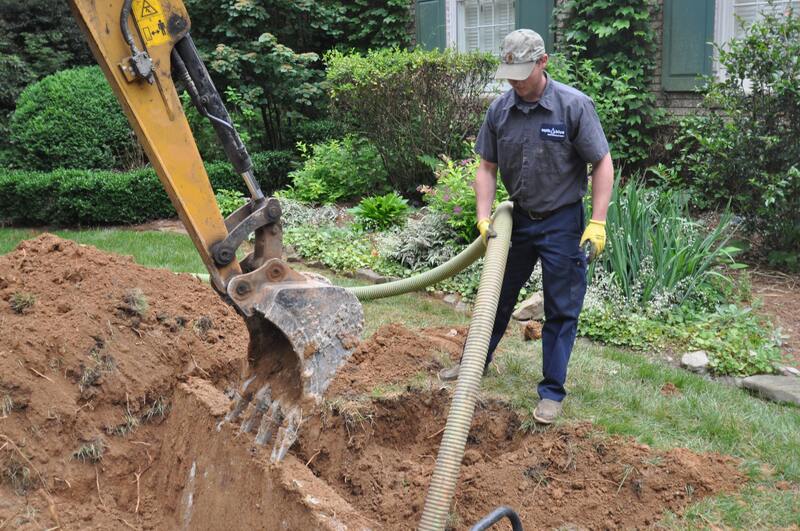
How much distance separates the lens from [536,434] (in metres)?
3.93

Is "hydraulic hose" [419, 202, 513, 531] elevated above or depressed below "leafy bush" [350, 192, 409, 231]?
above

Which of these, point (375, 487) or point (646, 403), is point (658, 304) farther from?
point (375, 487)

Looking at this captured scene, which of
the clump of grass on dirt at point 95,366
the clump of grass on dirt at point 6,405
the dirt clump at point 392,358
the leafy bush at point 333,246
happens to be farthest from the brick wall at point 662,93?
the clump of grass on dirt at point 6,405

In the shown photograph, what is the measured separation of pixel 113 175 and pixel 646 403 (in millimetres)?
7551

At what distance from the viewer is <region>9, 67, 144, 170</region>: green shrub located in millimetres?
10312

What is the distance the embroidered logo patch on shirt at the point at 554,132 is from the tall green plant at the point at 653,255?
7.12 feet

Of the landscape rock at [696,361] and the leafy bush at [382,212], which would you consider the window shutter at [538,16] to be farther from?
the landscape rock at [696,361]

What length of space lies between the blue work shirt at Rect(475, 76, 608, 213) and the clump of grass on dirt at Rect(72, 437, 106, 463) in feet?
8.34

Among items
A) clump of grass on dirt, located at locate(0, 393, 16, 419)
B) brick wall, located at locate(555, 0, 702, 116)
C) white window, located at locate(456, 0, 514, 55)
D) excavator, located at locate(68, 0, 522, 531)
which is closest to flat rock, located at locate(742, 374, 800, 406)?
excavator, located at locate(68, 0, 522, 531)

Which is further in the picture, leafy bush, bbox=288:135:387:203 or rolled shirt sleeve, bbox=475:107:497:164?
leafy bush, bbox=288:135:387:203

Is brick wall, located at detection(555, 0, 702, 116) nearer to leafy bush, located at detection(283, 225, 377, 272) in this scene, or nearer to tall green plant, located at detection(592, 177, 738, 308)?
tall green plant, located at detection(592, 177, 738, 308)

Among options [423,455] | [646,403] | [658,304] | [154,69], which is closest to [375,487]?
[423,455]

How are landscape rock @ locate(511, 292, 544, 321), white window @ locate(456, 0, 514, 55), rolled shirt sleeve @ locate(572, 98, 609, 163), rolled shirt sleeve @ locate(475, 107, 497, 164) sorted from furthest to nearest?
1. white window @ locate(456, 0, 514, 55)
2. landscape rock @ locate(511, 292, 544, 321)
3. rolled shirt sleeve @ locate(475, 107, 497, 164)
4. rolled shirt sleeve @ locate(572, 98, 609, 163)

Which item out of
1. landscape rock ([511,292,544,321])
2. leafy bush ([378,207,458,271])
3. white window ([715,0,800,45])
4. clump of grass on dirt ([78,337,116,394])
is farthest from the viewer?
white window ([715,0,800,45])
